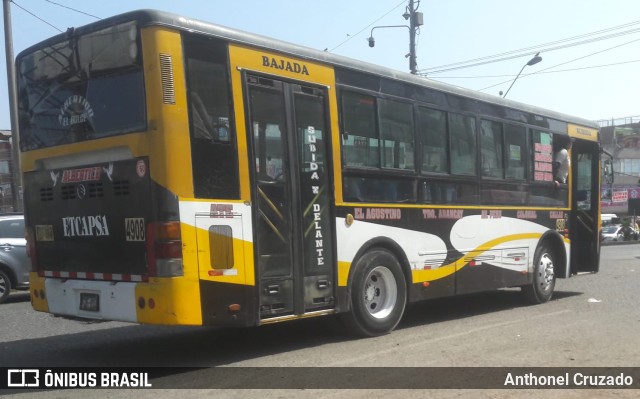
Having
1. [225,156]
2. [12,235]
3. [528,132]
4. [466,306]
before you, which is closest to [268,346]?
[225,156]

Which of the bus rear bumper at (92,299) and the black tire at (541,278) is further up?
the bus rear bumper at (92,299)

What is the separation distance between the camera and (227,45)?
670 cm

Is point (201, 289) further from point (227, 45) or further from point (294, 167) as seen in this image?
point (227, 45)

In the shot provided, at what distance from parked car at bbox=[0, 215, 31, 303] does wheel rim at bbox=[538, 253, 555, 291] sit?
9.49 meters

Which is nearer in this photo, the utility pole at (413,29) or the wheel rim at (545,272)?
the wheel rim at (545,272)

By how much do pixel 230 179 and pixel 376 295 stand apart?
9.20ft

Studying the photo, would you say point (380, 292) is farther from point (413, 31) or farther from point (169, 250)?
point (413, 31)

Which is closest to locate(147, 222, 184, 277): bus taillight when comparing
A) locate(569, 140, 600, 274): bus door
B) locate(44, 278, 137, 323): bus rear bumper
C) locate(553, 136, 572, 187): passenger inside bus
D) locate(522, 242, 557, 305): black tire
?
locate(44, 278, 137, 323): bus rear bumper

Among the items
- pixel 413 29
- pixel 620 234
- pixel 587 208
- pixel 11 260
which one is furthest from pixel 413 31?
pixel 620 234

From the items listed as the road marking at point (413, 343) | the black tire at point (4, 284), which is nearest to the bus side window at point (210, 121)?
the road marking at point (413, 343)

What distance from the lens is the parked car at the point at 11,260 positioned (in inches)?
504

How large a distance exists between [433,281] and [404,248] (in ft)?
2.71

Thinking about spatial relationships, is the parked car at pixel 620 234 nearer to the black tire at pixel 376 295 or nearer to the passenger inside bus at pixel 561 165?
the passenger inside bus at pixel 561 165

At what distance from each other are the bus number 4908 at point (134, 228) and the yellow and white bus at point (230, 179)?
0.02m
